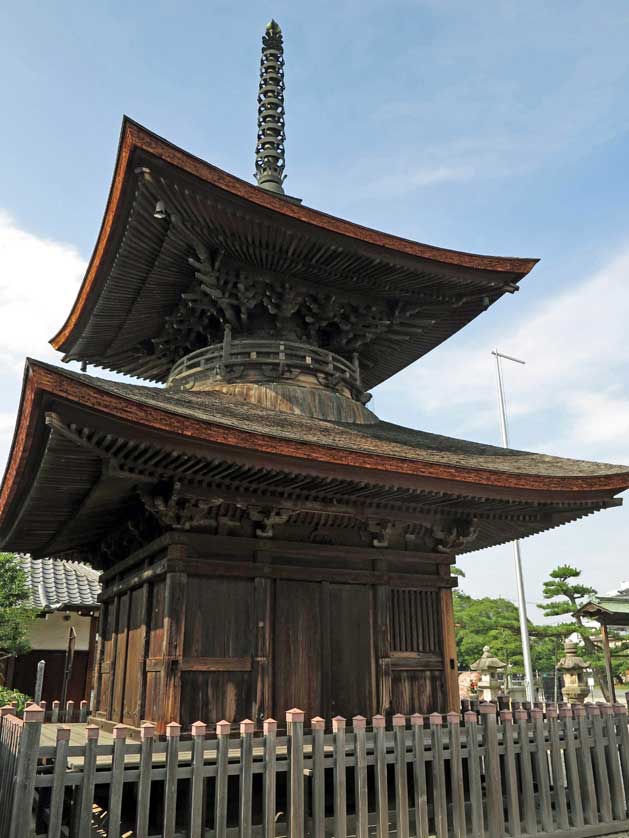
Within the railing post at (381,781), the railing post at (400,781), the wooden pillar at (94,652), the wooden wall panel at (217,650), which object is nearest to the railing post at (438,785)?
the railing post at (400,781)

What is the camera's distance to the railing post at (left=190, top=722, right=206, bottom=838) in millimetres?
6898

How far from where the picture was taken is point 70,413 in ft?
24.3

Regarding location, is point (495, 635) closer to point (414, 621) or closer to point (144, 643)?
point (414, 621)

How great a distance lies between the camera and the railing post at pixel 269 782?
7.20m

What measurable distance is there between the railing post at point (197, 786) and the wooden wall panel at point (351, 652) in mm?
3168

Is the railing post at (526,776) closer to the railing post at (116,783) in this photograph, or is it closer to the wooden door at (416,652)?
the wooden door at (416,652)

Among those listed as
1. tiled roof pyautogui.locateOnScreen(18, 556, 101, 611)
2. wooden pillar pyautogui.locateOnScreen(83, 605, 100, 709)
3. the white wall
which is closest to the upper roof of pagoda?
wooden pillar pyautogui.locateOnScreen(83, 605, 100, 709)

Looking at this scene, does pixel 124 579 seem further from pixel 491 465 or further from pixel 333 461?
pixel 491 465

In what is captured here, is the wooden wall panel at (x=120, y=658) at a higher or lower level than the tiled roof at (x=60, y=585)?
lower

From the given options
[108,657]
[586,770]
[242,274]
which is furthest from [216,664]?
[242,274]

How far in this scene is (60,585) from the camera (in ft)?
72.7

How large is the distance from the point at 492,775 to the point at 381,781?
5.81ft

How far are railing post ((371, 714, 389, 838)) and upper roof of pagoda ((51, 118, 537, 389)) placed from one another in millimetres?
7456

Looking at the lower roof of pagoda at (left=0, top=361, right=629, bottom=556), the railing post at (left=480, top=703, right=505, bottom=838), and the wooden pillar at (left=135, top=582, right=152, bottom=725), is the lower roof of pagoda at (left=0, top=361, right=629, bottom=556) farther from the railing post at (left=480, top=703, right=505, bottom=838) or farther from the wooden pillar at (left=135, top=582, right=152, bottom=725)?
the railing post at (left=480, top=703, right=505, bottom=838)
